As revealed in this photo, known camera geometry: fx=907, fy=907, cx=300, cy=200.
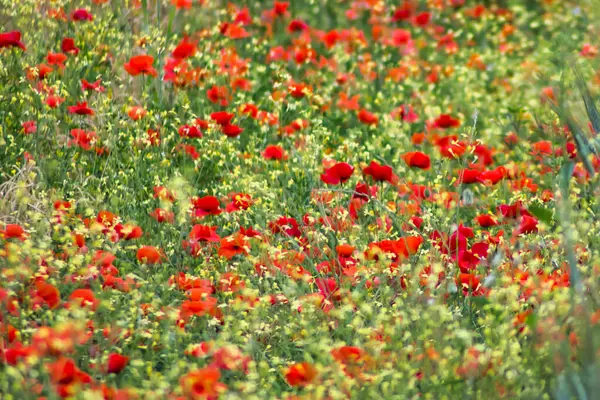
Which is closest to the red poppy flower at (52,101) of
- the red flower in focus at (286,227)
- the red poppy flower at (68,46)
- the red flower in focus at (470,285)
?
the red poppy flower at (68,46)

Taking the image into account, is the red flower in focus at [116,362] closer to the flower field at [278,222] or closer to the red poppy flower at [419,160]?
the flower field at [278,222]

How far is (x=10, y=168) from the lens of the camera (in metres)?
3.40

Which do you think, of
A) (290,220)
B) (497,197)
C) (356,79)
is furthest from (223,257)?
(356,79)

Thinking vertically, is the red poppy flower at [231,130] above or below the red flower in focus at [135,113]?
below

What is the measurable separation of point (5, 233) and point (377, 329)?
3.66ft

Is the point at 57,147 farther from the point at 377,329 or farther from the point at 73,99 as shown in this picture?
the point at 377,329

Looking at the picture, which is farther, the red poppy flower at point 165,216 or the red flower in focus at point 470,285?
the red poppy flower at point 165,216

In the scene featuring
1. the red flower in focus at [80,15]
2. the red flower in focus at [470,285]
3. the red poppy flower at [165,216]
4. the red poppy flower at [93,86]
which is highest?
the red flower in focus at [80,15]

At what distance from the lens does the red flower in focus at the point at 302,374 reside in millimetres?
1992

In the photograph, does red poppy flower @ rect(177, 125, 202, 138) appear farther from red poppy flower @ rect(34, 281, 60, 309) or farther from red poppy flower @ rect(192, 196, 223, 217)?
red poppy flower @ rect(34, 281, 60, 309)

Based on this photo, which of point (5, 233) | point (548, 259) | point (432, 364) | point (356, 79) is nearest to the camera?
point (432, 364)

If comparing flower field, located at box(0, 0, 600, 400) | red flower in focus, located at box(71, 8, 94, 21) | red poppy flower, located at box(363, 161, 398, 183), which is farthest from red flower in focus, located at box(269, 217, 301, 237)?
red flower in focus, located at box(71, 8, 94, 21)

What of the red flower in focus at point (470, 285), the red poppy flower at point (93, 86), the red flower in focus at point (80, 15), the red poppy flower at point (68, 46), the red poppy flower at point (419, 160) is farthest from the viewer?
the red flower in focus at point (80, 15)

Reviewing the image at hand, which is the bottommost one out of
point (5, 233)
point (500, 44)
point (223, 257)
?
point (500, 44)
